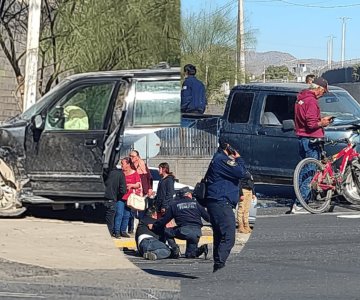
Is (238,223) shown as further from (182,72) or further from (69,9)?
(69,9)

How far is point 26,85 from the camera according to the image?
190cm

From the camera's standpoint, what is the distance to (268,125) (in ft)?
5.35

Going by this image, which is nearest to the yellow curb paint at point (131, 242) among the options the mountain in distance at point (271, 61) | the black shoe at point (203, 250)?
the black shoe at point (203, 250)

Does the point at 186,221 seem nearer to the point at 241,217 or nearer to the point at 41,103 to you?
the point at 241,217

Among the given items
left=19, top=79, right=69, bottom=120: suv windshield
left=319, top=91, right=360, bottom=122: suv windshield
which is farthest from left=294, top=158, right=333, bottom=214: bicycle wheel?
left=19, top=79, right=69, bottom=120: suv windshield

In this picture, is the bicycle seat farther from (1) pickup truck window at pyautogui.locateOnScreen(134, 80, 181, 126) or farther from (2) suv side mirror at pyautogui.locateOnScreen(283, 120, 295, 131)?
(1) pickup truck window at pyautogui.locateOnScreen(134, 80, 181, 126)

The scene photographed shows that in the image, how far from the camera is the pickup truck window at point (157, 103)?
1663mm

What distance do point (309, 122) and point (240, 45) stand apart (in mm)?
195

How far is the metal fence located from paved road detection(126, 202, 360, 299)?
0.63 feet

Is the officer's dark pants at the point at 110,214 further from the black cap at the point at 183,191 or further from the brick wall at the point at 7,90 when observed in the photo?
the brick wall at the point at 7,90

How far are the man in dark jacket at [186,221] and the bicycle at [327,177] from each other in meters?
0.20

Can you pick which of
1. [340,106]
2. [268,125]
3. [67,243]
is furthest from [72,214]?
[340,106]

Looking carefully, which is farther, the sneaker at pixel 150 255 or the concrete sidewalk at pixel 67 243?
the concrete sidewalk at pixel 67 243

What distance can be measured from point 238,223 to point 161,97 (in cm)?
29
